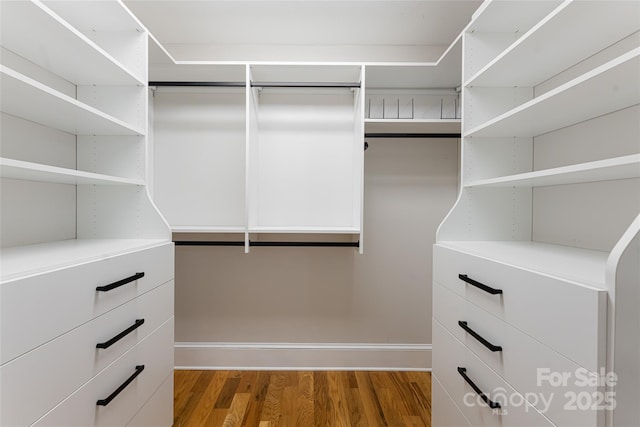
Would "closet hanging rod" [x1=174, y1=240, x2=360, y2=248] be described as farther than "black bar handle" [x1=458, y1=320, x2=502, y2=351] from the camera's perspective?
Yes

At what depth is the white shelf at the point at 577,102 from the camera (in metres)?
0.76

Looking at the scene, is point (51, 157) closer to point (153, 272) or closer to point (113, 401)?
point (153, 272)

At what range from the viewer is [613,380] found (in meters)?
0.61

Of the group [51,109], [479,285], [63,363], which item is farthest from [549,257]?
[51,109]

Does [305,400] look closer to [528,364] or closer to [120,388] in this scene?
[120,388]

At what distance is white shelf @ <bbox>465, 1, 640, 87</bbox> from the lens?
0.88 metres

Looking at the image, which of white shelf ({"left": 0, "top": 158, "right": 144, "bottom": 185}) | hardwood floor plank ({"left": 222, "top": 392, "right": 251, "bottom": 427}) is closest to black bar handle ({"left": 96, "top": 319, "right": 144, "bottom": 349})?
white shelf ({"left": 0, "top": 158, "right": 144, "bottom": 185})

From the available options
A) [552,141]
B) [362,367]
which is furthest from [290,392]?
[552,141]

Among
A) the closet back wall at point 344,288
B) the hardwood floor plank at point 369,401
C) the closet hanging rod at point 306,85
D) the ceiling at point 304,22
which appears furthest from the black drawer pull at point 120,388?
the ceiling at point 304,22

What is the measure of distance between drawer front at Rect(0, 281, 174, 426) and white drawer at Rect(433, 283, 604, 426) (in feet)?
4.12

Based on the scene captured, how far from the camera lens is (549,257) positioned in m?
1.00

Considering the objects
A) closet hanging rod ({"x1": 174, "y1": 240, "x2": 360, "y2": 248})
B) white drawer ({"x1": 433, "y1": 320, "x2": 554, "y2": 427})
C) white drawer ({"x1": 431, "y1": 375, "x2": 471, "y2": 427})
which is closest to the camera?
white drawer ({"x1": 433, "y1": 320, "x2": 554, "y2": 427})

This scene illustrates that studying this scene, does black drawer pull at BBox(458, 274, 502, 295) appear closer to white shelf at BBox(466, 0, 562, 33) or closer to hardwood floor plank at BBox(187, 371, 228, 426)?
white shelf at BBox(466, 0, 562, 33)

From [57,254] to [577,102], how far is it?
1812mm
